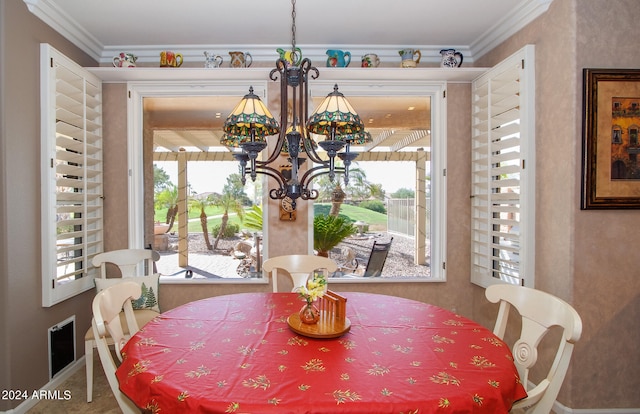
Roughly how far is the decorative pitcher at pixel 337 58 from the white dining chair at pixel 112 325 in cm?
229

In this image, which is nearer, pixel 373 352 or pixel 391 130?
pixel 373 352

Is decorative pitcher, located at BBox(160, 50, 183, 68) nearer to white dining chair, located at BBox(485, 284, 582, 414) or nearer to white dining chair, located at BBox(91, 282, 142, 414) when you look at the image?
white dining chair, located at BBox(91, 282, 142, 414)

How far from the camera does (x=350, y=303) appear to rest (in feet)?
6.50

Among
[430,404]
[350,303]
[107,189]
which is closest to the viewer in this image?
[430,404]

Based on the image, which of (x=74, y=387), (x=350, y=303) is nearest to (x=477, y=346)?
(x=350, y=303)

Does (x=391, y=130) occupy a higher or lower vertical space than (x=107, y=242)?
higher

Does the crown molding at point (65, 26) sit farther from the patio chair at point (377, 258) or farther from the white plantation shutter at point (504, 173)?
the white plantation shutter at point (504, 173)

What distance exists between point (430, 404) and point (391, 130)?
2614 millimetres

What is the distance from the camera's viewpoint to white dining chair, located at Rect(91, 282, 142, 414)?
1.34 m

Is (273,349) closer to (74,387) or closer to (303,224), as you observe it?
(303,224)

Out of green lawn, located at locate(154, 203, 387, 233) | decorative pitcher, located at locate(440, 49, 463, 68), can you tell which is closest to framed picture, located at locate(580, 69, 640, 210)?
decorative pitcher, located at locate(440, 49, 463, 68)

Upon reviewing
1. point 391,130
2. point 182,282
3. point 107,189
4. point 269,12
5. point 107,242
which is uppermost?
point 269,12

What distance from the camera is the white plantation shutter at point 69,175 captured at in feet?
7.93

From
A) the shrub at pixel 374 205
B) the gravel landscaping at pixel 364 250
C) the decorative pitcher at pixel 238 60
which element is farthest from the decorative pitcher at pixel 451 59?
the decorative pitcher at pixel 238 60
